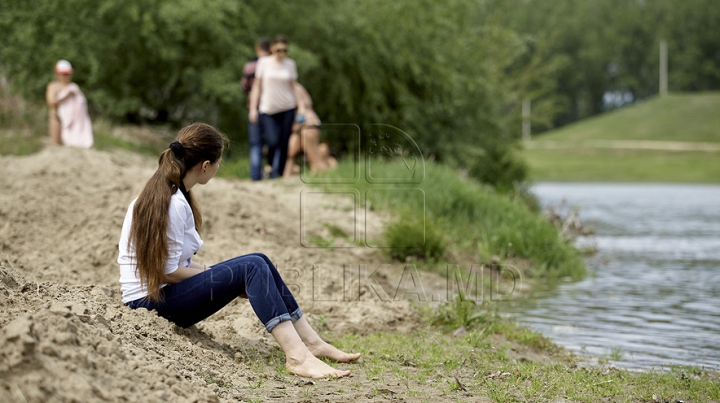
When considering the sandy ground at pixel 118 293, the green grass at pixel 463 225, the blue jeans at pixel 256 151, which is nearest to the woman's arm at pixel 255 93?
the blue jeans at pixel 256 151

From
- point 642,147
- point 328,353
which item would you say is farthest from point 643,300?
point 642,147

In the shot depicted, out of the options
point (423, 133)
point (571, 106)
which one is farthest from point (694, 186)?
point (571, 106)

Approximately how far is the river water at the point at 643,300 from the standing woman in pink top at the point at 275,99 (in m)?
4.67

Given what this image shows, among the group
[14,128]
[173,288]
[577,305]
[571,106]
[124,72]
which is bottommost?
[577,305]

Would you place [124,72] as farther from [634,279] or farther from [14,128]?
[634,279]

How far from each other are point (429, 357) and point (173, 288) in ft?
5.95

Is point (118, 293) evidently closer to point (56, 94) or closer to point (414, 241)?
point (414, 241)

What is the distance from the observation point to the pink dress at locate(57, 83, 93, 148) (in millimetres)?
13688

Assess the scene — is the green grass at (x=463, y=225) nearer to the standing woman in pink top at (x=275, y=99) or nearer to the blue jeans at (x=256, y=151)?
the standing woman in pink top at (x=275, y=99)

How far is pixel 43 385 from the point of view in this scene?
11.3 ft

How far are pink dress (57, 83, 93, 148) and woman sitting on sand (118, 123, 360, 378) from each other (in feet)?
29.8

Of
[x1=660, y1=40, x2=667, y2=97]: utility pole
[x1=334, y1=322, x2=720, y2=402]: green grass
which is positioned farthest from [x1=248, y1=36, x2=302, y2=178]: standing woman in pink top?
[x1=660, y1=40, x2=667, y2=97]: utility pole

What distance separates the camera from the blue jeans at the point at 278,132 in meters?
12.3

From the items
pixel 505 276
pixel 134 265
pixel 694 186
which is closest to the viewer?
pixel 134 265
